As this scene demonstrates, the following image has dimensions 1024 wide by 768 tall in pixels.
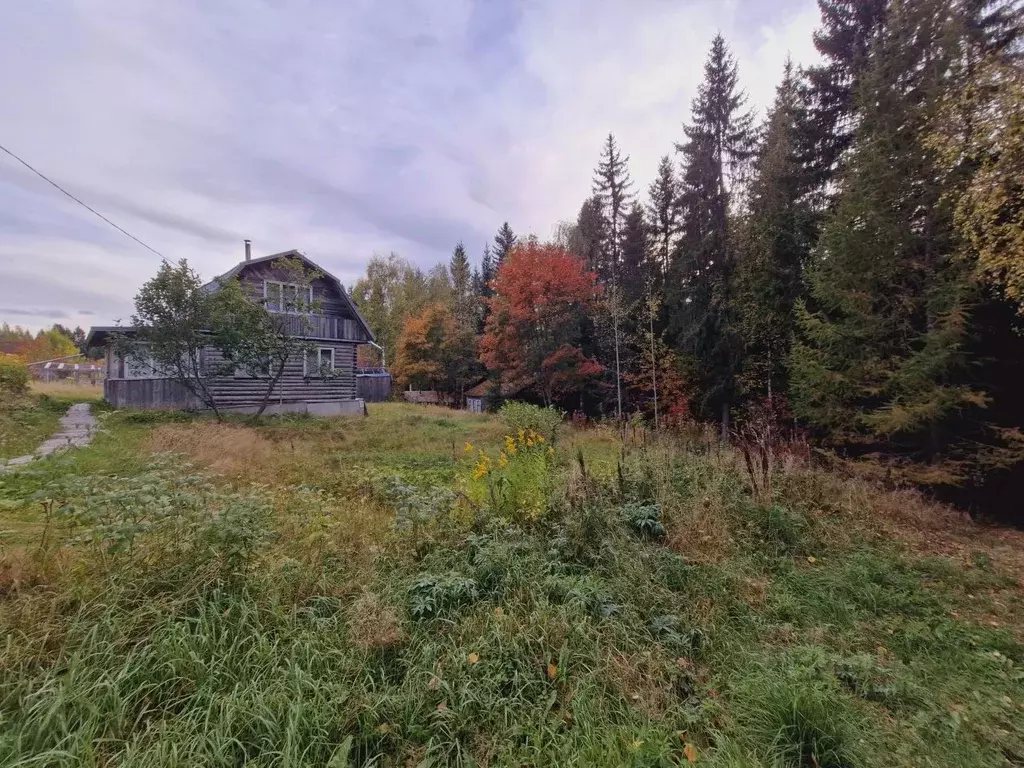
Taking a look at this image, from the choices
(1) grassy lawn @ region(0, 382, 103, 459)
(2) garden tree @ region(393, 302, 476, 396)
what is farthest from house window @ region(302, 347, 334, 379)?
(2) garden tree @ region(393, 302, 476, 396)

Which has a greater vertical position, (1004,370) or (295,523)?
(1004,370)

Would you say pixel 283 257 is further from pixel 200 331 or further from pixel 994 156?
pixel 994 156

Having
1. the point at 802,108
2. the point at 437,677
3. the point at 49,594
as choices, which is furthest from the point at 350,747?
the point at 802,108

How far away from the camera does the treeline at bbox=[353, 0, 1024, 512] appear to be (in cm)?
696

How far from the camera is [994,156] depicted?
641cm

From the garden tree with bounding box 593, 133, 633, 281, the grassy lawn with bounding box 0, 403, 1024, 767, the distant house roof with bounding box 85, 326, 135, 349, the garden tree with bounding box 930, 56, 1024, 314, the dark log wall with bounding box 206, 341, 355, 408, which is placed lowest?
the grassy lawn with bounding box 0, 403, 1024, 767

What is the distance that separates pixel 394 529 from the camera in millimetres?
4125

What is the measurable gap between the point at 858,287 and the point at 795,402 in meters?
2.83

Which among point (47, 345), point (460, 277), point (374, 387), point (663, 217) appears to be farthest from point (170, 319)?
point (47, 345)

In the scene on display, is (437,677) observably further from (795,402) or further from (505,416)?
(505,416)

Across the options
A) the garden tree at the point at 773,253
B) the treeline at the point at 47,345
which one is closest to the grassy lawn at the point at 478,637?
Answer: the garden tree at the point at 773,253

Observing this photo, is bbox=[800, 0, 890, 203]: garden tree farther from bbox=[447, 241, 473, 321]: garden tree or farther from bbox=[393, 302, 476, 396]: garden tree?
bbox=[447, 241, 473, 321]: garden tree

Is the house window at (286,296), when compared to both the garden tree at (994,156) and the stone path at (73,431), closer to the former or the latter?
the stone path at (73,431)

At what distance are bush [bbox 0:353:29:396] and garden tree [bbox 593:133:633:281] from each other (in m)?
23.6
